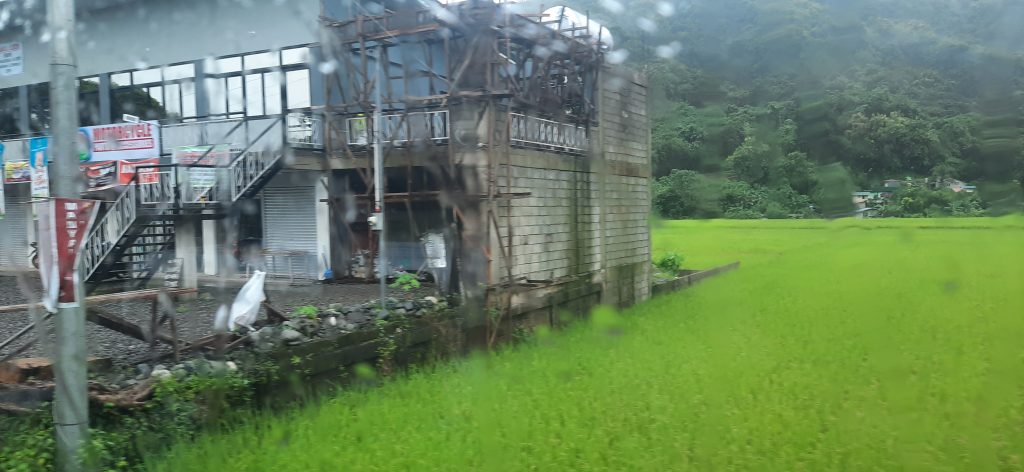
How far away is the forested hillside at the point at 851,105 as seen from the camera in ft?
3.92

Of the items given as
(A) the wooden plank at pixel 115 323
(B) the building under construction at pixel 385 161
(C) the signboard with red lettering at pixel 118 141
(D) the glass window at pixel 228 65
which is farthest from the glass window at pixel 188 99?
(A) the wooden plank at pixel 115 323

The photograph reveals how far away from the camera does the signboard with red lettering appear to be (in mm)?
5032

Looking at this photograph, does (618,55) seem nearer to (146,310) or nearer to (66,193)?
(66,193)

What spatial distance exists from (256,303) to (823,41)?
3.96m

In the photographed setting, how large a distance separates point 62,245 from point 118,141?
9.86 feet

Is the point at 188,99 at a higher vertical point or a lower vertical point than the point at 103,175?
higher

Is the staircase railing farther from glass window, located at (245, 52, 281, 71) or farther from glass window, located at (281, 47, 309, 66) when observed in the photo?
glass window, located at (281, 47, 309, 66)

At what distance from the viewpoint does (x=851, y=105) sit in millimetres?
1229

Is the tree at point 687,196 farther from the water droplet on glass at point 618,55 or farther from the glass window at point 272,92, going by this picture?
the glass window at point 272,92

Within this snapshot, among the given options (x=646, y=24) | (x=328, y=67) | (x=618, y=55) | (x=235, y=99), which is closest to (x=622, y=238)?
(x=328, y=67)

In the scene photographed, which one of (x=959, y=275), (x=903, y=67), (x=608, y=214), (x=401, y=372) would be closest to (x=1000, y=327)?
(x=959, y=275)

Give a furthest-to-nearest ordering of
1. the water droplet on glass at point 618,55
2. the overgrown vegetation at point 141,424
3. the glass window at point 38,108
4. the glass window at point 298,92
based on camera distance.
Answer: the glass window at point 298,92 < the glass window at point 38,108 < the overgrown vegetation at point 141,424 < the water droplet on glass at point 618,55

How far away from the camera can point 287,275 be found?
9656 millimetres

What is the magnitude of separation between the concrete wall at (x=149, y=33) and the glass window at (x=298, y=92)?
1591mm
